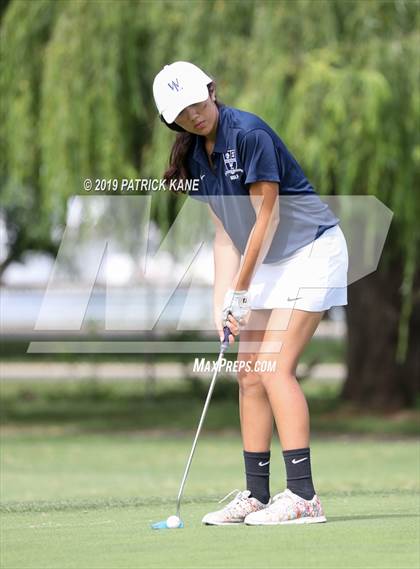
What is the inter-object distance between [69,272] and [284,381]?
12.3 meters

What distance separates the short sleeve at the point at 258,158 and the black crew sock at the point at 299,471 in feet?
3.81

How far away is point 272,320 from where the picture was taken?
225 inches

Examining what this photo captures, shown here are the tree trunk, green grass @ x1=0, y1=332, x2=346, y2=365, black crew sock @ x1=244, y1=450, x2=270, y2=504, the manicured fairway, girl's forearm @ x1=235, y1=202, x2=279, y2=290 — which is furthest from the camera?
green grass @ x1=0, y1=332, x2=346, y2=365

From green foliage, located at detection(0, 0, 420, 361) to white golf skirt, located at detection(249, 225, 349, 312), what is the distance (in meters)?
7.22

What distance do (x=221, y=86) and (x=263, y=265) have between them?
8185 mm

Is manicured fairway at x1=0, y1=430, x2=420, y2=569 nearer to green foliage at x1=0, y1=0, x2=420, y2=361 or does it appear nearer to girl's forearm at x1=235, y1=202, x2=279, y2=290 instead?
girl's forearm at x1=235, y1=202, x2=279, y2=290

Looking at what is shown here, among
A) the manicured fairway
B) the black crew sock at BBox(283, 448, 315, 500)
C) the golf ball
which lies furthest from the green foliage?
the golf ball

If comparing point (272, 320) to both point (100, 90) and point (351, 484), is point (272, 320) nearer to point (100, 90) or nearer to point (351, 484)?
point (351, 484)

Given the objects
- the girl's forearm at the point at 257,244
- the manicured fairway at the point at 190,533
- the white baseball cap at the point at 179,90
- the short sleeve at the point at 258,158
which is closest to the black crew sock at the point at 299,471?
the manicured fairway at the point at 190,533

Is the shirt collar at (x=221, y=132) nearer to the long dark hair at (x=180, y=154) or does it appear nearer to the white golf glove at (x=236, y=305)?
the long dark hair at (x=180, y=154)

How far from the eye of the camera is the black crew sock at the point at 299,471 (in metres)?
5.65

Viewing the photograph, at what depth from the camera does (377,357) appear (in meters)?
18.3

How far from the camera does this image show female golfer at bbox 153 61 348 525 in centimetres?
557

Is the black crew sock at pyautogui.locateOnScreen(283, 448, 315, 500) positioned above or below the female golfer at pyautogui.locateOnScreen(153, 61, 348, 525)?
below
